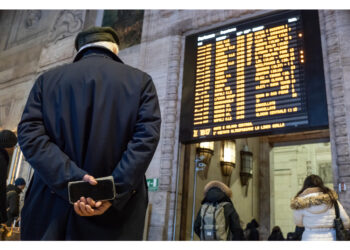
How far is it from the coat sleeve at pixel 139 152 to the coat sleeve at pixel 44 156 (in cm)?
16

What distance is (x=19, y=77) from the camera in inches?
361

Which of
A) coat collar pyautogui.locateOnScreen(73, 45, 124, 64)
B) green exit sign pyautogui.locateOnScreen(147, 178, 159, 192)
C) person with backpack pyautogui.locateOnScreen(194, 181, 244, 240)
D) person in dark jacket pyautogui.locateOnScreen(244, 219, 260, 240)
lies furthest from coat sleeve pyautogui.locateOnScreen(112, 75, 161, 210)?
green exit sign pyautogui.locateOnScreen(147, 178, 159, 192)

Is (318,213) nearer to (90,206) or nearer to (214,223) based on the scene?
(214,223)

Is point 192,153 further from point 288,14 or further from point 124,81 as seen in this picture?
point 124,81

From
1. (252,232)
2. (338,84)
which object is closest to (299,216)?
(252,232)

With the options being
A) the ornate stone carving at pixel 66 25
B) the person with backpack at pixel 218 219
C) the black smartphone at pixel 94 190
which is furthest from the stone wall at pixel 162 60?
the black smartphone at pixel 94 190

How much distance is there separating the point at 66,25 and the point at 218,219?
6.50 metres

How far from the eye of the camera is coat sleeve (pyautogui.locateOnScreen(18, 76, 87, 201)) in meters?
1.46

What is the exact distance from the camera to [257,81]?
18.5 ft

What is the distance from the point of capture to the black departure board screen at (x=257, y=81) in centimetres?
519

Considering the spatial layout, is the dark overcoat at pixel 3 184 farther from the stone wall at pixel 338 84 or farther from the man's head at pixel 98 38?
the stone wall at pixel 338 84

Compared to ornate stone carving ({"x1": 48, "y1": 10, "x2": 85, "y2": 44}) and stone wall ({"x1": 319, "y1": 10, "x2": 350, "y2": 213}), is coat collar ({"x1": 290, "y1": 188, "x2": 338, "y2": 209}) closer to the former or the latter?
stone wall ({"x1": 319, "y1": 10, "x2": 350, "y2": 213})

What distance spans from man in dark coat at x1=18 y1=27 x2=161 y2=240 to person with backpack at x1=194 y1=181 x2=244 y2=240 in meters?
3.62
